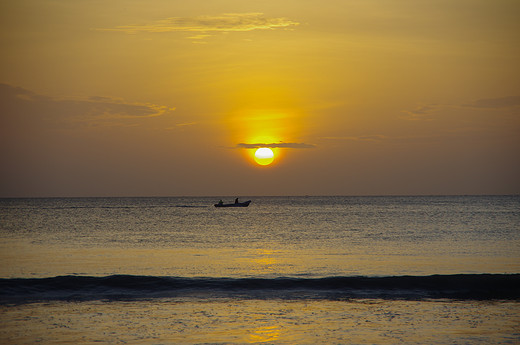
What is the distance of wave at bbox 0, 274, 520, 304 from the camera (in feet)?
75.1

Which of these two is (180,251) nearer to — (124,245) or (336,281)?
(124,245)

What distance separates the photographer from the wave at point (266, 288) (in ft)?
75.1

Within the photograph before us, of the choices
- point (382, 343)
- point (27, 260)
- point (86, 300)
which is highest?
point (27, 260)

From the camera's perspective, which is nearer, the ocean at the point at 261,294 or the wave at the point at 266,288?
the ocean at the point at 261,294

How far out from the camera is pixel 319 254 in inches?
1492

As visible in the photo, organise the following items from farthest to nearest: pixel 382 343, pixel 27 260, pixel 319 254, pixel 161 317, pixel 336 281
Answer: pixel 319 254, pixel 27 260, pixel 336 281, pixel 161 317, pixel 382 343

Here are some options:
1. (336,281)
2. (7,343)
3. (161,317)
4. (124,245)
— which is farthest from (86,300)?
(124,245)

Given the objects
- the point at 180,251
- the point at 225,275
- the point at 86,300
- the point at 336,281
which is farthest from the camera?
the point at 180,251

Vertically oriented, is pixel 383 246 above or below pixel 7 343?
→ above

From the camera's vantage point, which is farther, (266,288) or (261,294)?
(266,288)

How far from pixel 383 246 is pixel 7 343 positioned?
31898 millimetres

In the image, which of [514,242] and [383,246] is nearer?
[383,246]

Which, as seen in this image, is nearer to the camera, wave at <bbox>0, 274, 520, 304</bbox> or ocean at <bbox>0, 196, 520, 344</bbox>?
ocean at <bbox>0, 196, 520, 344</bbox>

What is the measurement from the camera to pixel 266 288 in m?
24.8
